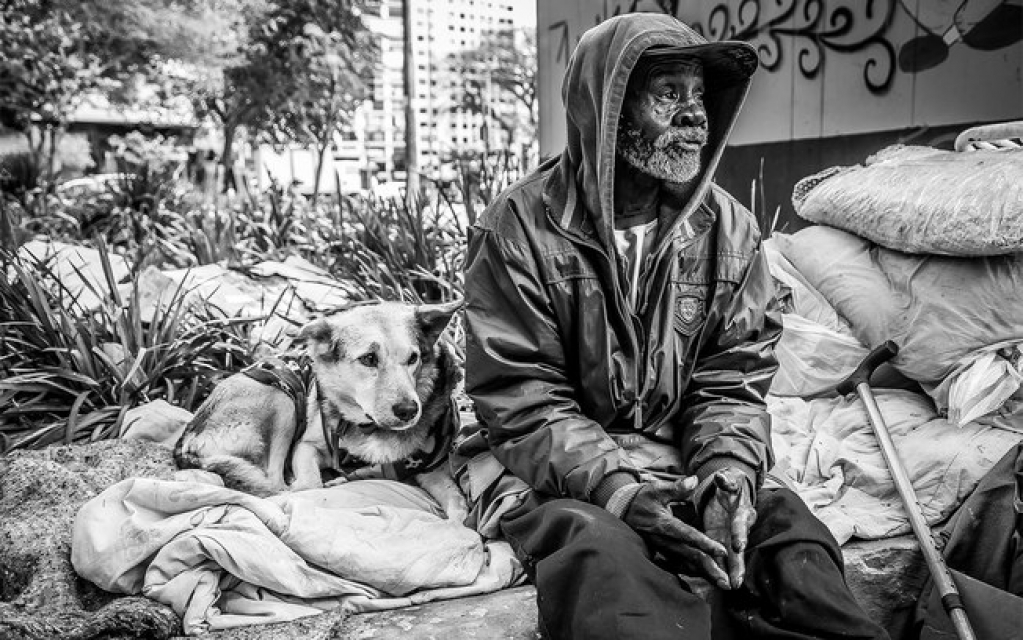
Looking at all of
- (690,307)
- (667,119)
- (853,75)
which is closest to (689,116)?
(667,119)

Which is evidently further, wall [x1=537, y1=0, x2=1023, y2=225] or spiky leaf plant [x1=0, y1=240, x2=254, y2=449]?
wall [x1=537, y1=0, x2=1023, y2=225]

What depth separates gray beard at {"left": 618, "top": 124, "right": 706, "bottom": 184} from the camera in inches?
98.6

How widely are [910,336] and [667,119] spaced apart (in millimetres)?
1516

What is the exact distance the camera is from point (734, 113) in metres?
2.72

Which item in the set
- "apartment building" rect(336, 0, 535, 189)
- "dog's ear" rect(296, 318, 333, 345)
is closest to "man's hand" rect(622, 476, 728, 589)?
"dog's ear" rect(296, 318, 333, 345)

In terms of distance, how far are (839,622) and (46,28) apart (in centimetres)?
1373

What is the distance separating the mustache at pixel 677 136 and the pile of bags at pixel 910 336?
4.13ft

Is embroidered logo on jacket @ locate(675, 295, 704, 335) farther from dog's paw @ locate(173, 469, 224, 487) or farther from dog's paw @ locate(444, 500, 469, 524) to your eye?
dog's paw @ locate(173, 469, 224, 487)

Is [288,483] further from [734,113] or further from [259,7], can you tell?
[259,7]

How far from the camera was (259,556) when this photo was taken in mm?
2375

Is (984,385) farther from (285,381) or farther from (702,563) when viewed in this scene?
(285,381)

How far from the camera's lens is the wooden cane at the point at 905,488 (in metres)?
2.39

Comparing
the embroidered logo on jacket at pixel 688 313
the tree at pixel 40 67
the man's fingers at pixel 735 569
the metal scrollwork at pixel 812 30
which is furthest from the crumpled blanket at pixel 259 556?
the tree at pixel 40 67

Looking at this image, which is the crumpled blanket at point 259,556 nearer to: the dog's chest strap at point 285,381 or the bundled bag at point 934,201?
the dog's chest strap at point 285,381
